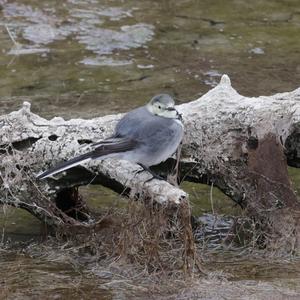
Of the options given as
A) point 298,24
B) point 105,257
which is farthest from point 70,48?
point 105,257

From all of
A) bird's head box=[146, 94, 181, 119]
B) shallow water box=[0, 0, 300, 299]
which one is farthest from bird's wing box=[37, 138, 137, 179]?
shallow water box=[0, 0, 300, 299]

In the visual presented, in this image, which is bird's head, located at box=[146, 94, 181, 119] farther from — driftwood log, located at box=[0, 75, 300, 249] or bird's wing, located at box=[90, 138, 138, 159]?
driftwood log, located at box=[0, 75, 300, 249]

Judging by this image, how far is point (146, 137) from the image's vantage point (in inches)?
196

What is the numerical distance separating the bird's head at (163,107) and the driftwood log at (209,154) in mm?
358

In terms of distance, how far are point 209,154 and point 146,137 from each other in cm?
53

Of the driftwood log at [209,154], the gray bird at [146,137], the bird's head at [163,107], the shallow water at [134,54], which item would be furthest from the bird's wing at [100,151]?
the shallow water at [134,54]

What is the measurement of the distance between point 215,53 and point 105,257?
4.09 metres

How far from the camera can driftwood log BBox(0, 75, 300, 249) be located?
5312mm

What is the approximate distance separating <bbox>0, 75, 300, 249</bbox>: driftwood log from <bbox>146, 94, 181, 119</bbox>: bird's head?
1.17 ft

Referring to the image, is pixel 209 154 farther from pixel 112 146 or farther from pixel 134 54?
pixel 134 54

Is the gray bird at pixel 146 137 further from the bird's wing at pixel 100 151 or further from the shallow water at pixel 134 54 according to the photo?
the shallow water at pixel 134 54

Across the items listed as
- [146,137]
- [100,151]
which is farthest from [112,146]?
[146,137]

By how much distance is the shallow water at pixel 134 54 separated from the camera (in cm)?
771

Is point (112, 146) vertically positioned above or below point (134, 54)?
above
